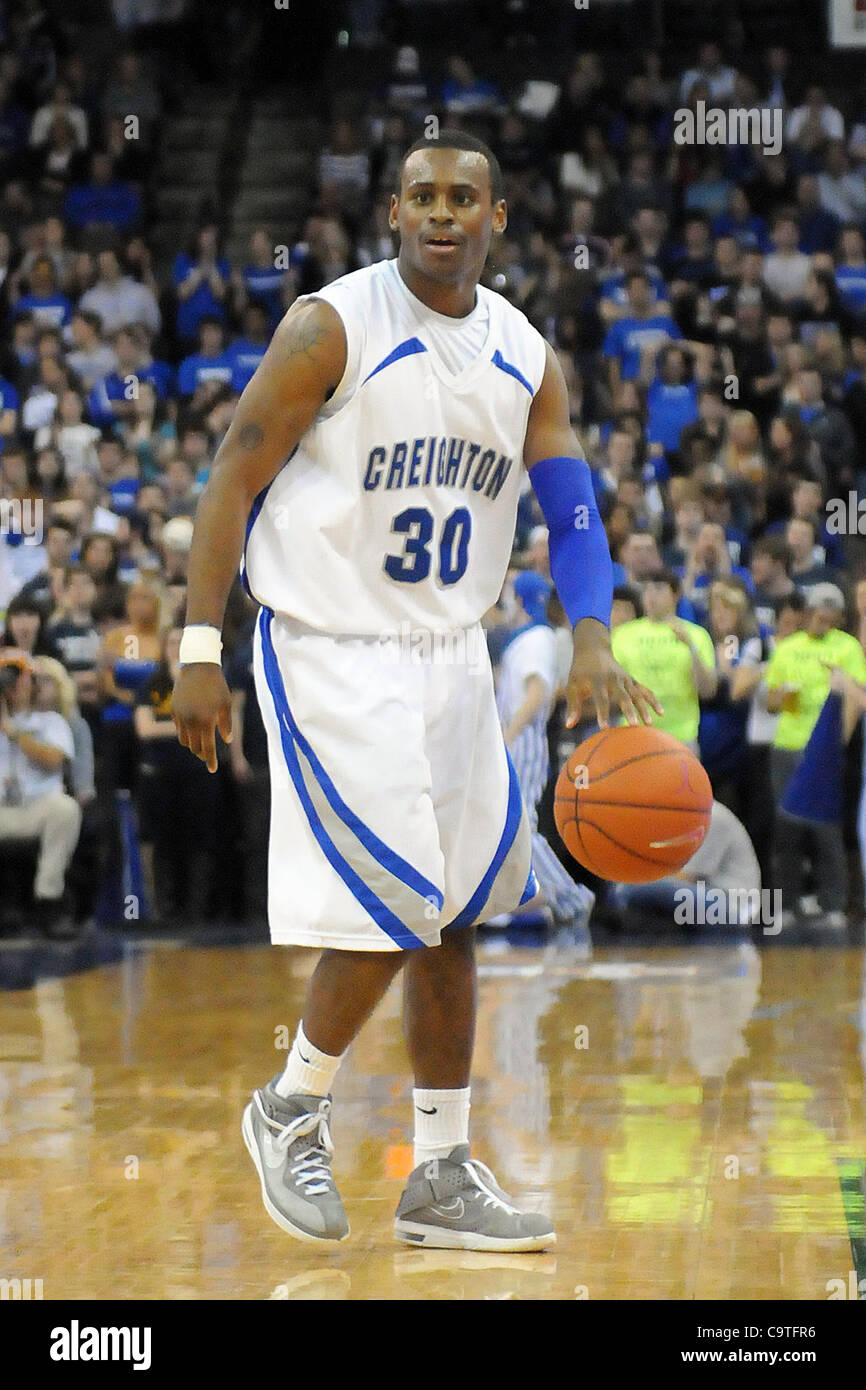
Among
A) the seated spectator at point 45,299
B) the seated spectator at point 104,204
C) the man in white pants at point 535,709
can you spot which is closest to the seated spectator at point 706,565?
the man in white pants at point 535,709

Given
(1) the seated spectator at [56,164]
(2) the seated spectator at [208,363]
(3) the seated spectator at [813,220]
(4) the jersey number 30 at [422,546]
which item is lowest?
(4) the jersey number 30 at [422,546]

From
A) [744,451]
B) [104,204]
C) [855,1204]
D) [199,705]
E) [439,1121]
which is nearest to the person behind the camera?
[199,705]

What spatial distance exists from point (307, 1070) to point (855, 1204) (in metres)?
1.16

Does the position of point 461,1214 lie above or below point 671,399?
below

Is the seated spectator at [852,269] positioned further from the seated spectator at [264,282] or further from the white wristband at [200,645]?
the white wristband at [200,645]

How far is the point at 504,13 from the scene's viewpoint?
623 inches

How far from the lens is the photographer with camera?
8750mm

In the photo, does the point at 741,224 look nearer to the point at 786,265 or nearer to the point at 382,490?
the point at 786,265

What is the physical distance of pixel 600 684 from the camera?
3861 mm

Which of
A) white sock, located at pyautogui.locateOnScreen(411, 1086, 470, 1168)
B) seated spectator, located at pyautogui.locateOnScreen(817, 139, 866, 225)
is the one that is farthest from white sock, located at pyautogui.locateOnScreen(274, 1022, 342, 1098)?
seated spectator, located at pyautogui.locateOnScreen(817, 139, 866, 225)

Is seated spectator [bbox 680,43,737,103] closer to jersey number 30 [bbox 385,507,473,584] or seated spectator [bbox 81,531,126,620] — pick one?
seated spectator [bbox 81,531,126,620]

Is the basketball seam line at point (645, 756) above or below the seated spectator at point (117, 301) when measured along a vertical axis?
below

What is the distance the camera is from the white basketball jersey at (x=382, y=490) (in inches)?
146
